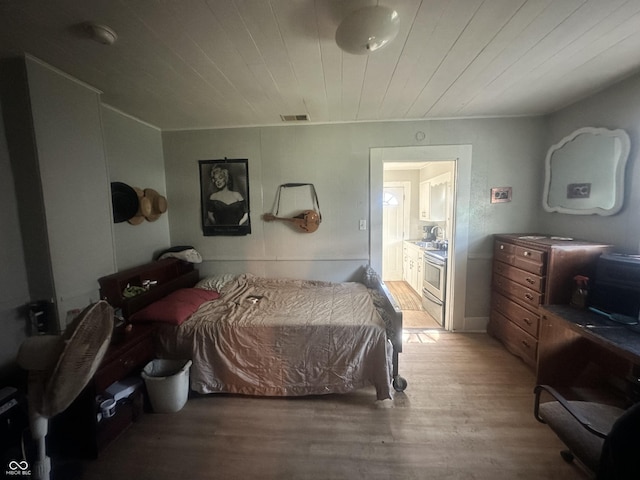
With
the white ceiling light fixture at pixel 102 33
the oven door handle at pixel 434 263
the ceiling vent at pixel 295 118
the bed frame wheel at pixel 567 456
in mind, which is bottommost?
the bed frame wheel at pixel 567 456

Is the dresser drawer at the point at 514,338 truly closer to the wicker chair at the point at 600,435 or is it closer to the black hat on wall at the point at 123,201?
the wicker chair at the point at 600,435

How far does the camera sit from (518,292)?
2.35 metres

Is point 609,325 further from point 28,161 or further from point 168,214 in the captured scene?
point 168,214

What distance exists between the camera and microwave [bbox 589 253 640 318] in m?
1.61

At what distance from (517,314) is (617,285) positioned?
0.82m

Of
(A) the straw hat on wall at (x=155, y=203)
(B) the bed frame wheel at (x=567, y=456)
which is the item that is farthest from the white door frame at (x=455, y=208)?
(A) the straw hat on wall at (x=155, y=203)

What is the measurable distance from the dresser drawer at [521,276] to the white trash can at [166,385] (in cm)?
295

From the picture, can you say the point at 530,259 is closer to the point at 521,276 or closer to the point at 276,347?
the point at 521,276

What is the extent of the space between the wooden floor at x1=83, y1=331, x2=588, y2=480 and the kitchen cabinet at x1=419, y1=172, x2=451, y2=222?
2.69 meters

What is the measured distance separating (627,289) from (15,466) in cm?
370

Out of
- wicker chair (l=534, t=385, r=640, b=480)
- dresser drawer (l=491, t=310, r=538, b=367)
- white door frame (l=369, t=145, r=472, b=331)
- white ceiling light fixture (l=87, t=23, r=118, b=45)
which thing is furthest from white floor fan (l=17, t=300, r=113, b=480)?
dresser drawer (l=491, t=310, r=538, b=367)

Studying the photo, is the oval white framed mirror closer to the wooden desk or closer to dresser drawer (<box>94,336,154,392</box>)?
the wooden desk

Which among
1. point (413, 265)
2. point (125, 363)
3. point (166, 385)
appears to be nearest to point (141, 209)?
point (125, 363)

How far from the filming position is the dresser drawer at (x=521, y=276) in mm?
2084
